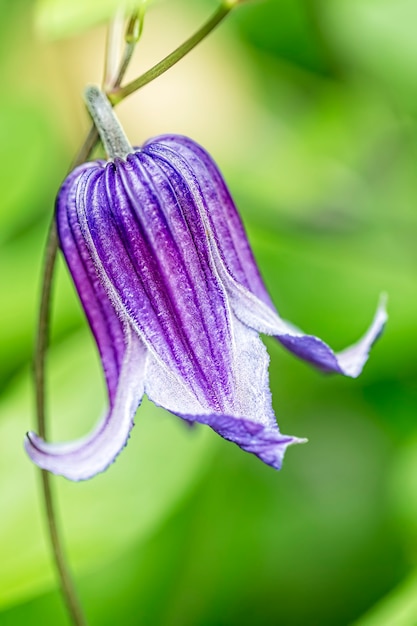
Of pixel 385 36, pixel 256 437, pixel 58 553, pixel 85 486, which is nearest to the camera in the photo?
pixel 256 437

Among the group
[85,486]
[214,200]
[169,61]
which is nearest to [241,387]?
→ [214,200]

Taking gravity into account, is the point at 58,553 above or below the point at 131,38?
below

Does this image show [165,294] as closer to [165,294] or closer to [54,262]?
[165,294]

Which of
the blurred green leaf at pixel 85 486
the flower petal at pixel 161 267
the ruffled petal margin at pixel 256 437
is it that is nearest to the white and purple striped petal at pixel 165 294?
the flower petal at pixel 161 267

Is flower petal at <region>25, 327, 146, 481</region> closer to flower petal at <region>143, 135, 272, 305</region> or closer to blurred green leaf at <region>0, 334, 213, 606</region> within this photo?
flower petal at <region>143, 135, 272, 305</region>

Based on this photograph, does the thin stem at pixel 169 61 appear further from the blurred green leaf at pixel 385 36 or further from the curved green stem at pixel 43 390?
the blurred green leaf at pixel 385 36

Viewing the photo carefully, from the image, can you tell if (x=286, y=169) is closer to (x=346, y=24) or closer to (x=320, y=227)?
(x=320, y=227)
